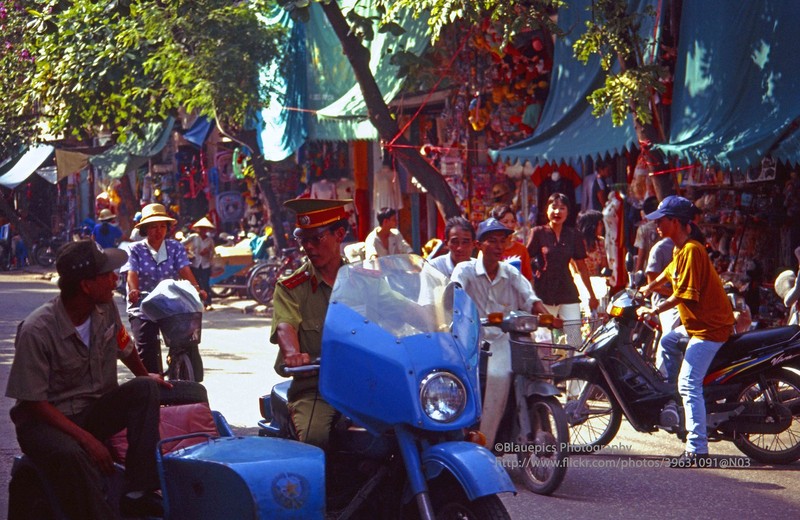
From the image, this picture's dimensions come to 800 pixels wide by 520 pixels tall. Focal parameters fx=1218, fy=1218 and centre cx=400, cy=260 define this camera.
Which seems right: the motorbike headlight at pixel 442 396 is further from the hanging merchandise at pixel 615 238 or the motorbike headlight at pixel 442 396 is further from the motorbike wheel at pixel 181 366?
the hanging merchandise at pixel 615 238

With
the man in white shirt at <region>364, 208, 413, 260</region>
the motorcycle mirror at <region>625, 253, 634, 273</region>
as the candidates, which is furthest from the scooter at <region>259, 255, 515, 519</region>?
the man in white shirt at <region>364, 208, 413, 260</region>

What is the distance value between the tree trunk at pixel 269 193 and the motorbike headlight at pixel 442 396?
1850 cm

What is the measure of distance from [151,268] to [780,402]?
5.45 m

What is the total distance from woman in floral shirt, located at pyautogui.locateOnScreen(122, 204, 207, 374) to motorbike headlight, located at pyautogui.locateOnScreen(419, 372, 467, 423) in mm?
5994

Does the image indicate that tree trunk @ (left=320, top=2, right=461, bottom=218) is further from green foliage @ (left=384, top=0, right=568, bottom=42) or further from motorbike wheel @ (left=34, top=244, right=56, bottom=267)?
motorbike wheel @ (left=34, top=244, right=56, bottom=267)

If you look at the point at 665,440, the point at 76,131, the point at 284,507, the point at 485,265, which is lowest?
the point at 665,440

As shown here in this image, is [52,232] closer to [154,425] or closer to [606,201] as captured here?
[606,201]

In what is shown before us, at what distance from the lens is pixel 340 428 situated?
5.22 metres

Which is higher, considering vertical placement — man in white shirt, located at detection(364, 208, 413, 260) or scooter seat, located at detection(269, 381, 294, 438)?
man in white shirt, located at detection(364, 208, 413, 260)

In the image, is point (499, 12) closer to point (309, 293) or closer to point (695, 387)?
point (695, 387)

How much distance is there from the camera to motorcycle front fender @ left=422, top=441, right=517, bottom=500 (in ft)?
14.7

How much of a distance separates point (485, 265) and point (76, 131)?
12879 millimetres

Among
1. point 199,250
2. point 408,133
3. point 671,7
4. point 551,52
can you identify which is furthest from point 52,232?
point 671,7

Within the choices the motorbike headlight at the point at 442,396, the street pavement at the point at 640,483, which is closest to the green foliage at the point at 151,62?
the street pavement at the point at 640,483
